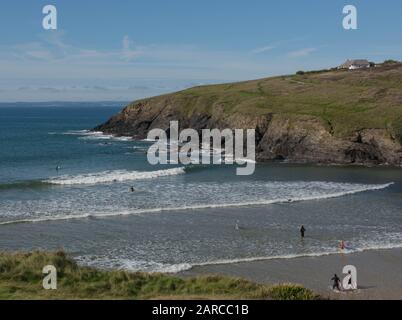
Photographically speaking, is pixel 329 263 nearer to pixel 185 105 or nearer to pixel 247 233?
pixel 247 233

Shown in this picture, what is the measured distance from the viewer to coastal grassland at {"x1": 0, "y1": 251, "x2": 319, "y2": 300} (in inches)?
827

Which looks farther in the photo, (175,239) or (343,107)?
(343,107)

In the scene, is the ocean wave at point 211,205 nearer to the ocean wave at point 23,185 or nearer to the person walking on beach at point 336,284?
the ocean wave at point 23,185

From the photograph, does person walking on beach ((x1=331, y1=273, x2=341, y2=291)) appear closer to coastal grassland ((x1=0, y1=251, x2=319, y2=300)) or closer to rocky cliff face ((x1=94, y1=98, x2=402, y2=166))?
coastal grassland ((x1=0, y1=251, x2=319, y2=300))

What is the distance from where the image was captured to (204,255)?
1277 inches

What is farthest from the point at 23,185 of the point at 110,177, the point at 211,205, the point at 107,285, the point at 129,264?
the point at 107,285

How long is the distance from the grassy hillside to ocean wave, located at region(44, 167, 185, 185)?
24.7 metres

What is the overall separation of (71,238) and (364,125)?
1962 inches

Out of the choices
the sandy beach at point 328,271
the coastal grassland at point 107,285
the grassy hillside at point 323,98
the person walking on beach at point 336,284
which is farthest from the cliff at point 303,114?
the coastal grassland at point 107,285

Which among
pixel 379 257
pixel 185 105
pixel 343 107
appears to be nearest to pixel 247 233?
pixel 379 257

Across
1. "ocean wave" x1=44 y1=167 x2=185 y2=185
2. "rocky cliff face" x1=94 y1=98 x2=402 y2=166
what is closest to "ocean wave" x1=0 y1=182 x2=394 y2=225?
"ocean wave" x1=44 y1=167 x2=185 y2=185
